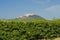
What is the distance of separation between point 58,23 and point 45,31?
5.57ft

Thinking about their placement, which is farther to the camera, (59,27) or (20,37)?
(59,27)

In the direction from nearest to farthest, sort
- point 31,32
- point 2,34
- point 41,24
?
point 2,34
point 31,32
point 41,24

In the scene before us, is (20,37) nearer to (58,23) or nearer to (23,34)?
(23,34)

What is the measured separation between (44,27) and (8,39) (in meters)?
3.99

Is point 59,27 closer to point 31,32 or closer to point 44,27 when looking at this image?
point 44,27

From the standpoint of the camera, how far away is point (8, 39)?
13.5 metres

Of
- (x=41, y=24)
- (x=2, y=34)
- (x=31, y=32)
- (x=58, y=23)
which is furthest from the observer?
(x=58, y=23)

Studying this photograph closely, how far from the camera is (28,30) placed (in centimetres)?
1461

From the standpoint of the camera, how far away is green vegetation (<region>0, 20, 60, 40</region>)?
44.9ft

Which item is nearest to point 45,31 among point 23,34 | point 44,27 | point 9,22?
point 44,27

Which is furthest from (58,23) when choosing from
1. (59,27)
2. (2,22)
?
(2,22)

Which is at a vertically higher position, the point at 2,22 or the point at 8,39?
the point at 2,22

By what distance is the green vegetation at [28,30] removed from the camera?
13.7 m

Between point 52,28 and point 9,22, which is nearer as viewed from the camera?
point 9,22
